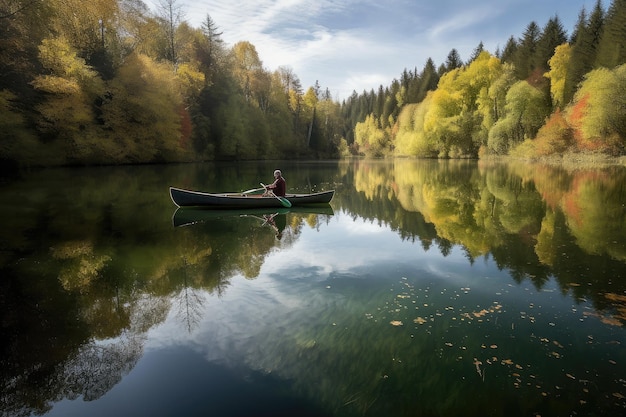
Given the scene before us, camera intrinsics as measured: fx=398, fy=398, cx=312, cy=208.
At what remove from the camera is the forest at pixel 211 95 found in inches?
1121

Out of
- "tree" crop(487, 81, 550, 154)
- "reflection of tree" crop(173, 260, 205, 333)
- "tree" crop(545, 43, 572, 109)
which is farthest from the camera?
"tree" crop(545, 43, 572, 109)

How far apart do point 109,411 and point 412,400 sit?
3.05 metres

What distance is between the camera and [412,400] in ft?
13.4

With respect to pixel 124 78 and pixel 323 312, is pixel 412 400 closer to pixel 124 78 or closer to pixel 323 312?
pixel 323 312

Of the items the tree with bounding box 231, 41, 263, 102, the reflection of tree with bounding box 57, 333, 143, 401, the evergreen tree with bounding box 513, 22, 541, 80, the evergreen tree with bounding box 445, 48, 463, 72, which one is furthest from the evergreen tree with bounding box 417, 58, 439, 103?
the reflection of tree with bounding box 57, 333, 143, 401

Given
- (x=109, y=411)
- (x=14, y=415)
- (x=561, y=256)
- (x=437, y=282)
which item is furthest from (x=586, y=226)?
(x=14, y=415)

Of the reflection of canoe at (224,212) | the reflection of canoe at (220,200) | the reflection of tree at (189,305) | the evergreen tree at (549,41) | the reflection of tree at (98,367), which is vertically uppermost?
the evergreen tree at (549,41)

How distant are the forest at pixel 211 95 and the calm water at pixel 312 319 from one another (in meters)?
20.6

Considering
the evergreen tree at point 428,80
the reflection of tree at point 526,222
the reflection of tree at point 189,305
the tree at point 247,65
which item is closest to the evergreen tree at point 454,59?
the evergreen tree at point 428,80

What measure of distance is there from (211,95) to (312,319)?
48.5m

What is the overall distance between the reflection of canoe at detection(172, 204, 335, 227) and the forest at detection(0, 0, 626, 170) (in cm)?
1735

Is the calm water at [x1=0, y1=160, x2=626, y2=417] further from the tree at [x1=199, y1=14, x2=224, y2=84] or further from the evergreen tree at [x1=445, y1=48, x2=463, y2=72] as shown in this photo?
the evergreen tree at [x1=445, y1=48, x2=463, y2=72]

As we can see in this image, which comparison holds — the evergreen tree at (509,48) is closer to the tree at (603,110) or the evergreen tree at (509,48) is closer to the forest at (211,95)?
the forest at (211,95)

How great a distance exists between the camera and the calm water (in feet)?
13.6
